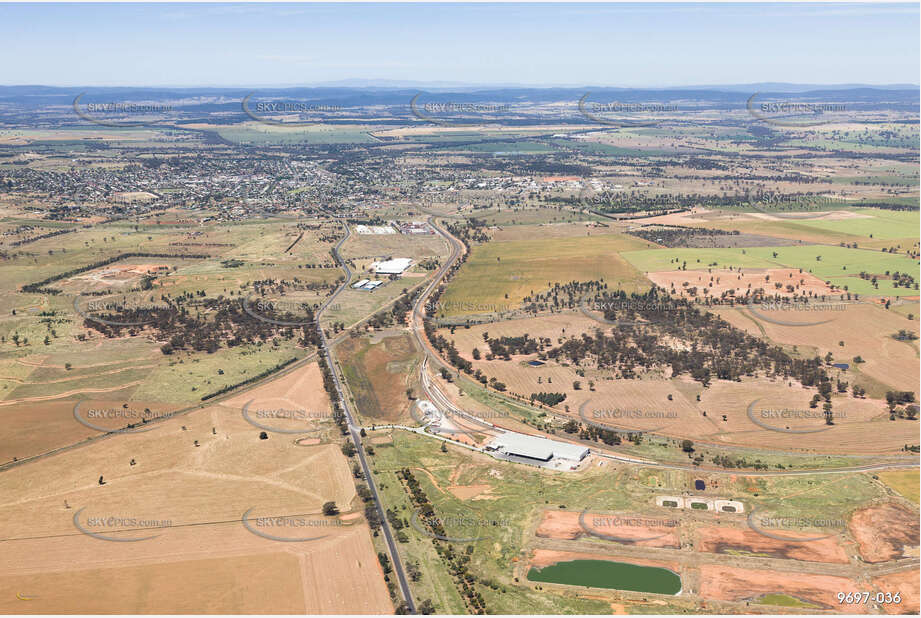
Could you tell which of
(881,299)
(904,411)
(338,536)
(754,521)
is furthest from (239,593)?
(881,299)

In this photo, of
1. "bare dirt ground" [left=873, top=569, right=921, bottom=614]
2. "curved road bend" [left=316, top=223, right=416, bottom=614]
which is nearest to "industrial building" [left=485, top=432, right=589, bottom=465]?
"curved road bend" [left=316, top=223, right=416, bottom=614]

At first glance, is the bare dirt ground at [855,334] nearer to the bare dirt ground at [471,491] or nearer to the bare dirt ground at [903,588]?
the bare dirt ground at [903,588]

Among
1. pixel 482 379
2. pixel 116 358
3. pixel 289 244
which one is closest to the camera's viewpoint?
pixel 482 379

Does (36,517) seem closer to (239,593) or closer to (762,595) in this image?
(239,593)

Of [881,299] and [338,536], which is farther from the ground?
[881,299]

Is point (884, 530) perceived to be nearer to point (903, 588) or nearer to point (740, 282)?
point (903, 588)

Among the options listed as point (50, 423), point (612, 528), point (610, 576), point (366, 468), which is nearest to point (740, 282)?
point (612, 528)

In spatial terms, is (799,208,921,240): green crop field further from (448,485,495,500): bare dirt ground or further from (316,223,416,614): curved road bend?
(448,485,495,500): bare dirt ground

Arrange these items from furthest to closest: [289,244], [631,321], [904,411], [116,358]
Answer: [289,244]
[631,321]
[116,358]
[904,411]
